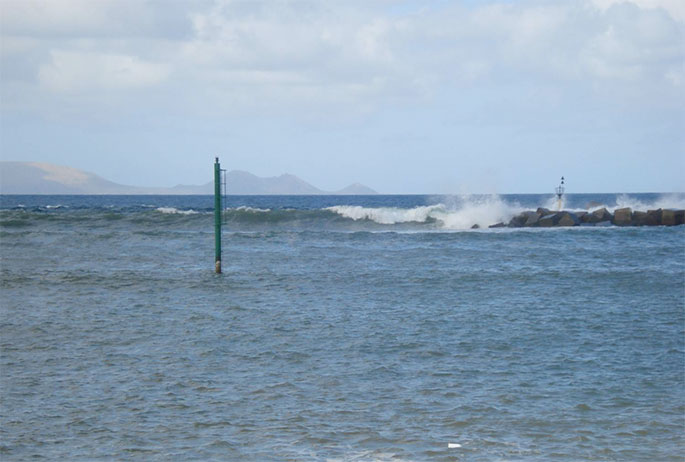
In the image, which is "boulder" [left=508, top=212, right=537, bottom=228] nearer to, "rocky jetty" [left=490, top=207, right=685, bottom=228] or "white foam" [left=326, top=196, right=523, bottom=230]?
"rocky jetty" [left=490, top=207, right=685, bottom=228]

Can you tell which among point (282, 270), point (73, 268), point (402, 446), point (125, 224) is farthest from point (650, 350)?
point (125, 224)

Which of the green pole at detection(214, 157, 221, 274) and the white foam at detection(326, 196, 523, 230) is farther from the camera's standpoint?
the white foam at detection(326, 196, 523, 230)

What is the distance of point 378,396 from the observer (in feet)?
25.8

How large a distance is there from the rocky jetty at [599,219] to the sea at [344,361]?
18.1m

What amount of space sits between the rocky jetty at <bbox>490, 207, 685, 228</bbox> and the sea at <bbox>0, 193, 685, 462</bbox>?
18146mm

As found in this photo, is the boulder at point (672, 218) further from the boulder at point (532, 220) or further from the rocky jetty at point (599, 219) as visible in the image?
the boulder at point (532, 220)

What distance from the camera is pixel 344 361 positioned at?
9.48m

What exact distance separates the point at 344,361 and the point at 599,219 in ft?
117

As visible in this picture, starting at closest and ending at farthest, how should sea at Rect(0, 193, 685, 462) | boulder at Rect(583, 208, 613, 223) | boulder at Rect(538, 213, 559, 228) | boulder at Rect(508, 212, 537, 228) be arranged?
sea at Rect(0, 193, 685, 462) → boulder at Rect(538, 213, 559, 228) → boulder at Rect(508, 212, 537, 228) → boulder at Rect(583, 208, 613, 223)

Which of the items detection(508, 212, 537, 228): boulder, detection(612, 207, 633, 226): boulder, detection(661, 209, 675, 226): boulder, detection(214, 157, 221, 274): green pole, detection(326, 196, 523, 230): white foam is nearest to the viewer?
detection(214, 157, 221, 274): green pole

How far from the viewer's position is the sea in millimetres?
6539

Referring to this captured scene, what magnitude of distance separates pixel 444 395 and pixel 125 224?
38176 mm

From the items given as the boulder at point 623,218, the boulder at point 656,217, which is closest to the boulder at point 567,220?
the boulder at point 623,218

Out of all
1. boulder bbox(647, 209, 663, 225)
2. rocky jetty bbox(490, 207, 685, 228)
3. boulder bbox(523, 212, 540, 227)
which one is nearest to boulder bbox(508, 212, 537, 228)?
rocky jetty bbox(490, 207, 685, 228)
